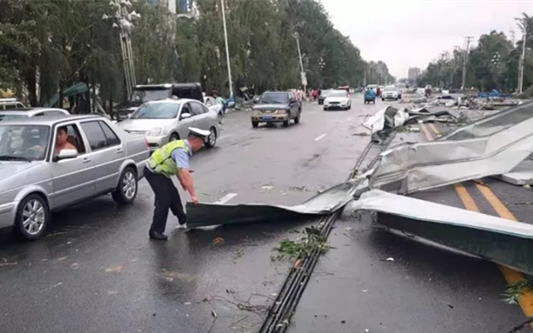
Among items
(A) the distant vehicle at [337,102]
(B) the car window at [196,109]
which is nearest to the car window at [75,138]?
(B) the car window at [196,109]

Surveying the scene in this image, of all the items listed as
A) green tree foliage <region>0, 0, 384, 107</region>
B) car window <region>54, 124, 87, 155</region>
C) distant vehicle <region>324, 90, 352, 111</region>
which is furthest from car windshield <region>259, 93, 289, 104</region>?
car window <region>54, 124, 87, 155</region>

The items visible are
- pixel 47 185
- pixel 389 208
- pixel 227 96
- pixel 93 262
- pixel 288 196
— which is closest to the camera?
pixel 93 262

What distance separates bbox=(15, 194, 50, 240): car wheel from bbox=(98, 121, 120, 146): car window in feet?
6.36

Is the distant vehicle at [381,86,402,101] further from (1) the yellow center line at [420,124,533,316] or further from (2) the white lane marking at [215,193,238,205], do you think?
(2) the white lane marking at [215,193,238,205]

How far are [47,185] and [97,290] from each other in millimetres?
2537

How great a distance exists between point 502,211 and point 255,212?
351 cm

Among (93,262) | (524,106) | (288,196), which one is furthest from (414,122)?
(93,262)

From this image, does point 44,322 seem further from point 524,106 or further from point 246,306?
point 524,106

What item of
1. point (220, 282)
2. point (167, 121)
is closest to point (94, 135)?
point (220, 282)

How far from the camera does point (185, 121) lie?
16234 mm

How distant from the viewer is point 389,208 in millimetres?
6785

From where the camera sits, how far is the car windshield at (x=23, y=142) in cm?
755

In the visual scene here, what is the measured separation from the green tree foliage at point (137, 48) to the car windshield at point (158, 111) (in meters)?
5.09

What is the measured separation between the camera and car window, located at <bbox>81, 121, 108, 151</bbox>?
859 centimetres
